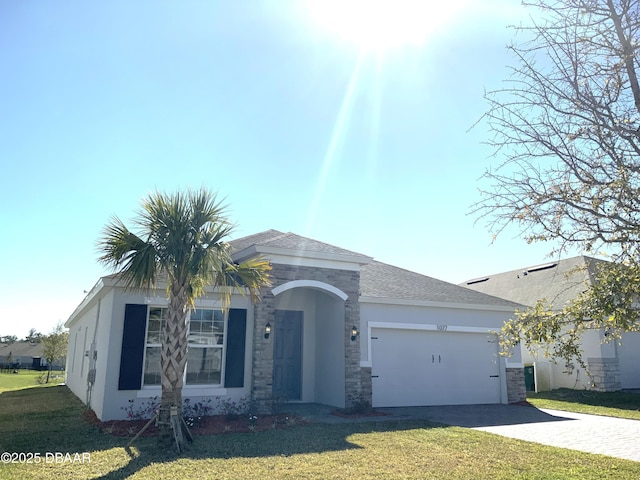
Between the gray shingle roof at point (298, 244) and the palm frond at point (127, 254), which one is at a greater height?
the gray shingle roof at point (298, 244)

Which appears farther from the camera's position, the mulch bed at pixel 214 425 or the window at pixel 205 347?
the window at pixel 205 347

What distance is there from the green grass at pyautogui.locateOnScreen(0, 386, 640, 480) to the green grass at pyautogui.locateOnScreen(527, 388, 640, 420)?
6.33 meters

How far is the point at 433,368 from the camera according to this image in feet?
47.1

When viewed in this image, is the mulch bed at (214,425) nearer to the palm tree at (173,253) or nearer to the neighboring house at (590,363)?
the palm tree at (173,253)

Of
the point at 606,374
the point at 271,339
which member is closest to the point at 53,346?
the point at 271,339

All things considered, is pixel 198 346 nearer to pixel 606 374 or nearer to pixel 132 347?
pixel 132 347

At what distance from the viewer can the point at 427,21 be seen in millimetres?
6926

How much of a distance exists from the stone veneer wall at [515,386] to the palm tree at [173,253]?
11.3m

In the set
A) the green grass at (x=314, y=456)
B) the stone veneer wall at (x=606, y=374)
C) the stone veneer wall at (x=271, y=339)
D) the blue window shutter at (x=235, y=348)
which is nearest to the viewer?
the green grass at (x=314, y=456)

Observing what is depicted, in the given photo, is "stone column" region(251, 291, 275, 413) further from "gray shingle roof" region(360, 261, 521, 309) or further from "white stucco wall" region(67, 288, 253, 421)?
"gray shingle roof" region(360, 261, 521, 309)

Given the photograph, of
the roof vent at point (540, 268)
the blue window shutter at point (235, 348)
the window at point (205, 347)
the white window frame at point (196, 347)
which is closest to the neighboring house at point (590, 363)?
the roof vent at point (540, 268)

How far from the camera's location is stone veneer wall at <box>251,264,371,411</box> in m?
11.4

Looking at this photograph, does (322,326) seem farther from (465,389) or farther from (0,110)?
(0,110)

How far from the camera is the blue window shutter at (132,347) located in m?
10.0
